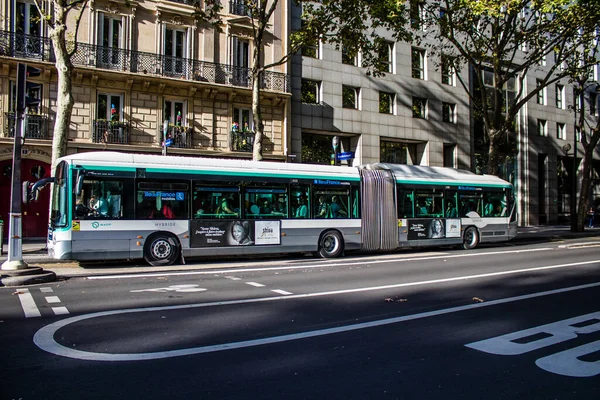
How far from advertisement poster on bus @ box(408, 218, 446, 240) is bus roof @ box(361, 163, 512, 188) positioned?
1.46 m

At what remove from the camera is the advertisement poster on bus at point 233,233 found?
13820 mm

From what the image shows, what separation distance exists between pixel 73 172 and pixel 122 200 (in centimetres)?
137

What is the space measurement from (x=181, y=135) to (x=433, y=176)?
1189cm

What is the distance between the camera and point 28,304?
7.65m

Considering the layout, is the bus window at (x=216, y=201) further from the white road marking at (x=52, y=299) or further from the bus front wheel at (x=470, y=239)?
the bus front wheel at (x=470, y=239)

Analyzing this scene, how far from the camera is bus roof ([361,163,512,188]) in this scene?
18.0 m

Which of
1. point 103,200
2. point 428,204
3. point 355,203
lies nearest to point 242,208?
point 103,200

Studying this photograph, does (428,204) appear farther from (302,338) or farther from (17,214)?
(302,338)

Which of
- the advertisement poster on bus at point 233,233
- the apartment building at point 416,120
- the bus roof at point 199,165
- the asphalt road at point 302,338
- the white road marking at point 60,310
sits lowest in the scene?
the asphalt road at point 302,338

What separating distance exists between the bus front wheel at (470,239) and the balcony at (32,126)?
1801cm

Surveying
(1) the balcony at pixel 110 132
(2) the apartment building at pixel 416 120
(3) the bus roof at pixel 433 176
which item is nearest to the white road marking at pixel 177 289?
(3) the bus roof at pixel 433 176

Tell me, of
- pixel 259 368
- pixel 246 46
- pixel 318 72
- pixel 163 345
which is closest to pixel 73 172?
pixel 163 345

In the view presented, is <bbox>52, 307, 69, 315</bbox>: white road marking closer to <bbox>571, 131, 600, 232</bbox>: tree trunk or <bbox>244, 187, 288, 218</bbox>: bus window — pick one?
<bbox>244, 187, 288, 218</bbox>: bus window

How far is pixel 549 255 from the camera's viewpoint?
15609 mm
